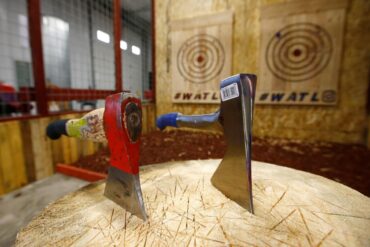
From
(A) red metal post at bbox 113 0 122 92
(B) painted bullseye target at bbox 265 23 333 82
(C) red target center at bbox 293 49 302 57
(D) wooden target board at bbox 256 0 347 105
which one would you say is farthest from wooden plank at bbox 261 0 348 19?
(A) red metal post at bbox 113 0 122 92

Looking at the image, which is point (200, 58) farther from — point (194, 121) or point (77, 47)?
point (77, 47)

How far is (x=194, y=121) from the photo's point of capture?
672mm

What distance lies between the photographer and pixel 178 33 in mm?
3152

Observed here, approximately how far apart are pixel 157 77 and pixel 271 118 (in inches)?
75.5

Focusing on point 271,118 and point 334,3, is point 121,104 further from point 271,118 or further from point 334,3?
point 334,3

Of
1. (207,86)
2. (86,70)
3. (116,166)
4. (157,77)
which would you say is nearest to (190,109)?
(207,86)

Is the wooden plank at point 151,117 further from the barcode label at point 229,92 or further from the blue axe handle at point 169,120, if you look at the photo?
the barcode label at point 229,92

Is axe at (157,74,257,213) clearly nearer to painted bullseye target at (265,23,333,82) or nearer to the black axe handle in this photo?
the black axe handle

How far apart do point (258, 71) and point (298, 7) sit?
2.82 ft

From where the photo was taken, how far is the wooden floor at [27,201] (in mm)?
1162

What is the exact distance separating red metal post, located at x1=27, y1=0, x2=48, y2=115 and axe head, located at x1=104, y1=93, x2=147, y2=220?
158 centimetres

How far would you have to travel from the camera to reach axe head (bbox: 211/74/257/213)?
1.70ft

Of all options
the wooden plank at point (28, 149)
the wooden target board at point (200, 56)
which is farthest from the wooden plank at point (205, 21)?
the wooden plank at point (28, 149)

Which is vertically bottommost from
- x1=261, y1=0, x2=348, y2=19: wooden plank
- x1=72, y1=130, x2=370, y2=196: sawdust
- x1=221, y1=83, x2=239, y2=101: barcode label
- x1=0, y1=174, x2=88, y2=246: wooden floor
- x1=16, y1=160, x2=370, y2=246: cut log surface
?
x1=0, y1=174, x2=88, y2=246: wooden floor
